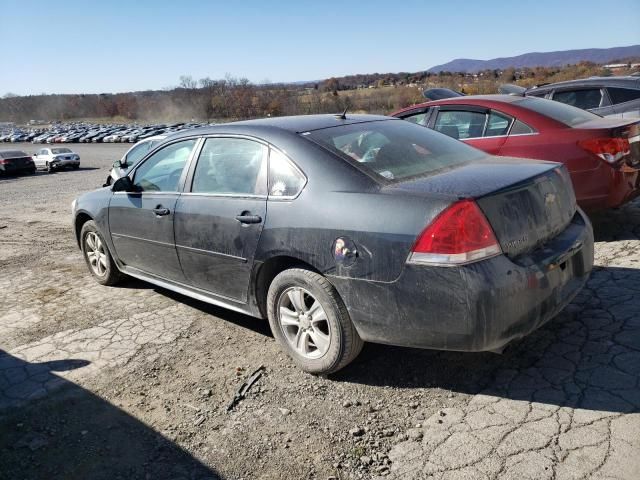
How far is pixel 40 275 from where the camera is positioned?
6074 mm

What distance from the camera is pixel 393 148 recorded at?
347 cm

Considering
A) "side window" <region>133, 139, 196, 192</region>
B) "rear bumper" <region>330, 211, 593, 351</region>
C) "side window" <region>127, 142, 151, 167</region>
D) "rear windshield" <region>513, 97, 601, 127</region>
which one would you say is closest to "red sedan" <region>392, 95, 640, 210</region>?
"rear windshield" <region>513, 97, 601, 127</region>

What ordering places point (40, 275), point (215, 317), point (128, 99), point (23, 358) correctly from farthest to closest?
1. point (128, 99)
2. point (40, 275)
3. point (215, 317)
4. point (23, 358)

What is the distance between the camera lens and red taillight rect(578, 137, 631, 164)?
5031 mm

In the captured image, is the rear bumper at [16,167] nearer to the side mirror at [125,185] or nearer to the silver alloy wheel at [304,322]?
the side mirror at [125,185]

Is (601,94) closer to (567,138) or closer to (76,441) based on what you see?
(567,138)

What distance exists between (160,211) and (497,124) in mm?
3727

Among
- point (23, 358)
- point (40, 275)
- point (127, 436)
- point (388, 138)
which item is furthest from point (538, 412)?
point (40, 275)

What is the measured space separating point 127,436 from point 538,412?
2.17m

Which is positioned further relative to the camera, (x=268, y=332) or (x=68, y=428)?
(x=268, y=332)

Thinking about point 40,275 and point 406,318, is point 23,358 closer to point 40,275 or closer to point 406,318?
point 40,275

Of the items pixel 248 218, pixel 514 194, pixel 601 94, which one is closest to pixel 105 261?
pixel 248 218

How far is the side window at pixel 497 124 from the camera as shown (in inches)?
222

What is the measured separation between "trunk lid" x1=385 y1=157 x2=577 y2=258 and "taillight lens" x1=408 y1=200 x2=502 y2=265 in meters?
0.05
